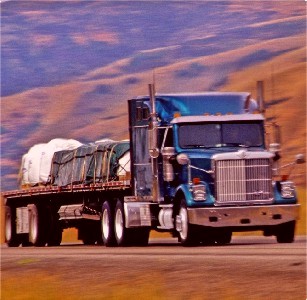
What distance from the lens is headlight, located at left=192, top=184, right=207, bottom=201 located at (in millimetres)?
25359

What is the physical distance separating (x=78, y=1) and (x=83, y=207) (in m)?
84.6

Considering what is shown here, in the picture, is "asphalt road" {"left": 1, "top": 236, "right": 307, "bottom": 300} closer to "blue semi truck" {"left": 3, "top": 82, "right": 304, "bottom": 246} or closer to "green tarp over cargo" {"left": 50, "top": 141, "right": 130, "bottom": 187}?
"blue semi truck" {"left": 3, "top": 82, "right": 304, "bottom": 246}

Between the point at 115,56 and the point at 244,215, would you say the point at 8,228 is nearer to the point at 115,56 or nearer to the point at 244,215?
the point at 244,215

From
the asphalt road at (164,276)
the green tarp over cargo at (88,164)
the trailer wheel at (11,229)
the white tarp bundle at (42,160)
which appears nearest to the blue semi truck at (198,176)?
the green tarp over cargo at (88,164)

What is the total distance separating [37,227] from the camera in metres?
34.6

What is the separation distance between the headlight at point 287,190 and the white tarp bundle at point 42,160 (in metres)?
10.6

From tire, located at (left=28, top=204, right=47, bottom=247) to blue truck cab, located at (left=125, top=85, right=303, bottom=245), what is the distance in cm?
747

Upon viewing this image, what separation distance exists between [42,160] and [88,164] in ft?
15.6

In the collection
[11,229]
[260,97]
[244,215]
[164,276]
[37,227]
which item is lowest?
[164,276]

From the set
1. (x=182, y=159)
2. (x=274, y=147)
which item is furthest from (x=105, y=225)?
(x=274, y=147)

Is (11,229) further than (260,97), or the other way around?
(11,229)

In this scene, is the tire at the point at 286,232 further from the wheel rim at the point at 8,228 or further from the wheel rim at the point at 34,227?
the wheel rim at the point at 8,228

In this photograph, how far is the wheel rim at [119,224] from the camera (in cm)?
2812

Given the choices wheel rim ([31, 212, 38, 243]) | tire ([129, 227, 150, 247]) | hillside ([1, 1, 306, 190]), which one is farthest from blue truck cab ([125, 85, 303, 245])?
hillside ([1, 1, 306, 190])
